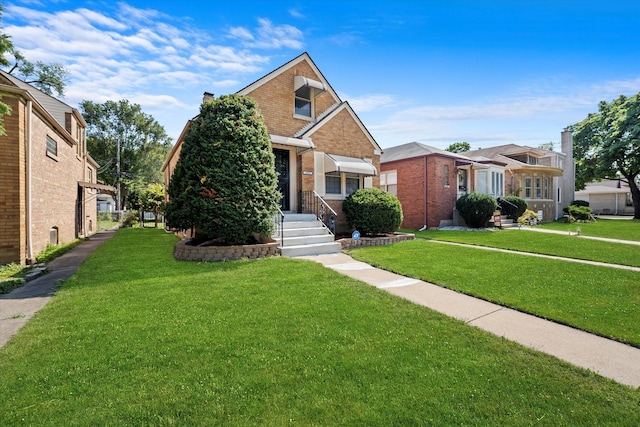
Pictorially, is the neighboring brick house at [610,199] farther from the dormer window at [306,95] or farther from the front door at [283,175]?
the front door at [283,175]

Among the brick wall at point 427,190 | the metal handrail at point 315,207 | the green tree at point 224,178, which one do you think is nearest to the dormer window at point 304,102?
the metal handrail at point 315,207

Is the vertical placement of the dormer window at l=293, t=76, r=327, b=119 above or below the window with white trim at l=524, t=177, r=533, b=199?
above

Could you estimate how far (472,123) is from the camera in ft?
65.5

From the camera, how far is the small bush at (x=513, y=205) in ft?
67.7

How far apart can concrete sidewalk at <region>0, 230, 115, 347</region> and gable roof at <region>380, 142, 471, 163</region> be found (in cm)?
1755

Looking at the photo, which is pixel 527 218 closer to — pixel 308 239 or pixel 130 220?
pixel 308 239

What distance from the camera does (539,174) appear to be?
2595 cm

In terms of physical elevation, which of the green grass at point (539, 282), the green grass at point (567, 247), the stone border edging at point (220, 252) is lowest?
the green grass at point (539, 282)

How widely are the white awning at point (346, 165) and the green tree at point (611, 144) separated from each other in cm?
2851

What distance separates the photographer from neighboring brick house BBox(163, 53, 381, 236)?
1233 centimetres

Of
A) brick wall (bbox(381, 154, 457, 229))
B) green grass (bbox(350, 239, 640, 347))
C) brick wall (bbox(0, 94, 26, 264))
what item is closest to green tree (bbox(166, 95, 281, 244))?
green grass (bbox(350, 239, 640, 347))

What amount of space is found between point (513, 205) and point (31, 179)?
81.1 feet

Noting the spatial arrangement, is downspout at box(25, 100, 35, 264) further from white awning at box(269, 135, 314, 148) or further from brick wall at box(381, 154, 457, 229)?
brick wall at box(381, 154, 457, 229)

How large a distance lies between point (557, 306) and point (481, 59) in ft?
40.2
